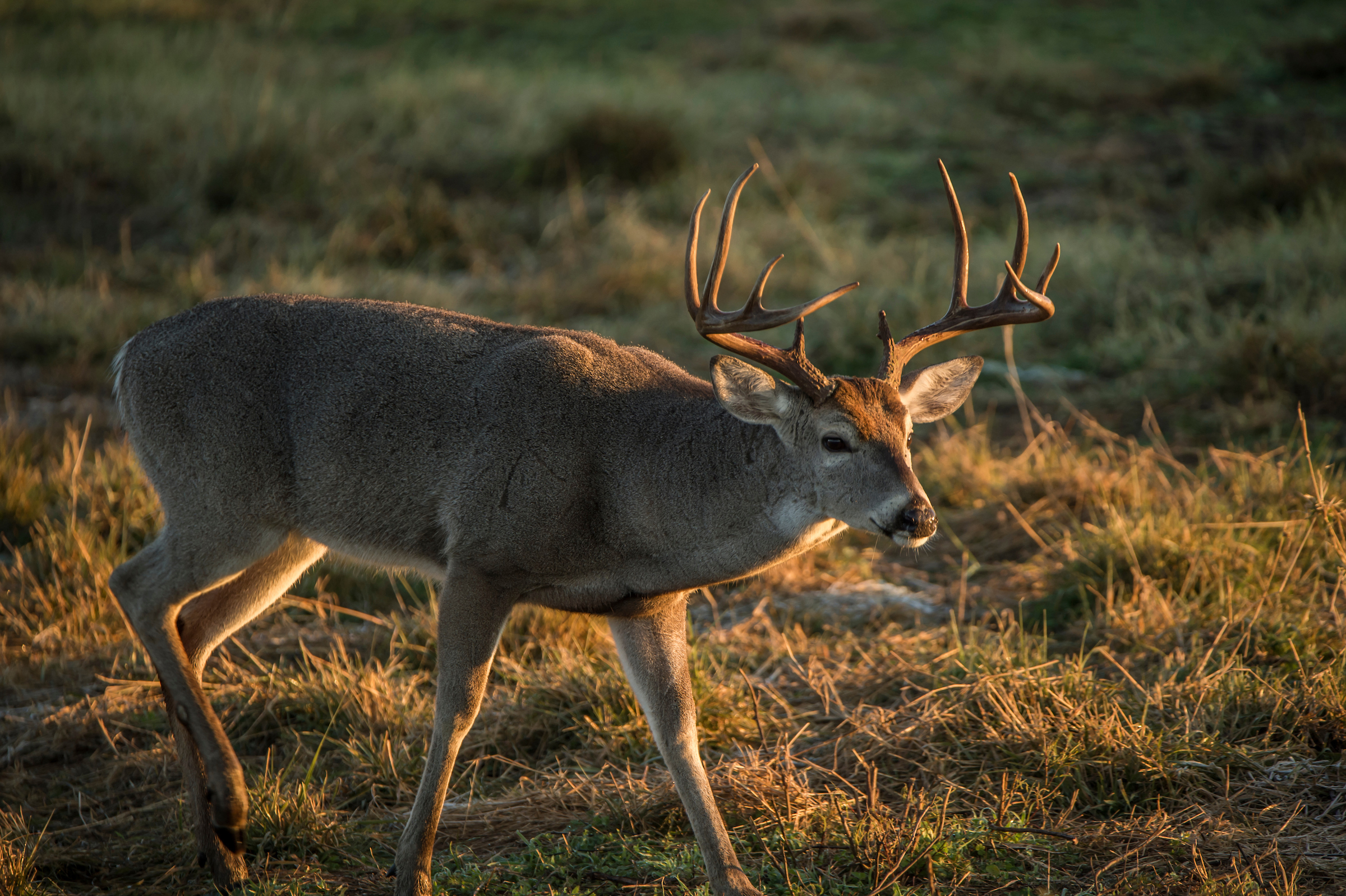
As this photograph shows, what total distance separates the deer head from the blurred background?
3.97 meters

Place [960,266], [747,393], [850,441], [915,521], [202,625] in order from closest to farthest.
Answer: [915,521] → [850,441] → [747,393] → [960,266] → [202,625]

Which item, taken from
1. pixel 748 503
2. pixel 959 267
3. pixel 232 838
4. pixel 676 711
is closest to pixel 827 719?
pixel 676 711

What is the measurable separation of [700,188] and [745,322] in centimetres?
917

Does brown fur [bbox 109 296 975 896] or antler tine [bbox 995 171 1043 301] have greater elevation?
antler tine [bbox 995 171 1043 301]

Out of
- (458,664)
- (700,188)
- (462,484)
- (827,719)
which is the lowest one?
(827,719)

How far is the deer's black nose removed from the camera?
146 inches

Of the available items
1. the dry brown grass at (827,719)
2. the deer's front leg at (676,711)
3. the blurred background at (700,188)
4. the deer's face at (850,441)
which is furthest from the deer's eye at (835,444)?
the blurred background at (700,188)

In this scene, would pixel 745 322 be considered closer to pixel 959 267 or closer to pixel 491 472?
pixel 959 267

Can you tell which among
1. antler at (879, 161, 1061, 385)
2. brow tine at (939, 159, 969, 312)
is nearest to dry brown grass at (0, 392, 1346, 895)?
antler at (879, 161, 1061, 385)

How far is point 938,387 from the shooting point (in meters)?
4.30

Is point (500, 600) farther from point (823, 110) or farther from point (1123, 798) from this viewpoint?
point (823, 110)

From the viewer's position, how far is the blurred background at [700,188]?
9109mm

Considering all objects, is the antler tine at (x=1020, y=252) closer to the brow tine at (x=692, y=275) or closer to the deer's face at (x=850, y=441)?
the deer's face at (x=850, y=441)

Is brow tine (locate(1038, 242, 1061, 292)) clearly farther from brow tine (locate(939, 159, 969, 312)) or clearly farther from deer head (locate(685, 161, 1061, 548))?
brow tine (locate(939, 159, 969, 312))
